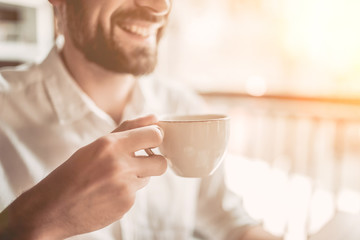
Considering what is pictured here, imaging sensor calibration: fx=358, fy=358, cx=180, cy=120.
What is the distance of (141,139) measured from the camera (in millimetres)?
334

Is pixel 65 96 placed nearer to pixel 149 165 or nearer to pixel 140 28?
pixel 140 28

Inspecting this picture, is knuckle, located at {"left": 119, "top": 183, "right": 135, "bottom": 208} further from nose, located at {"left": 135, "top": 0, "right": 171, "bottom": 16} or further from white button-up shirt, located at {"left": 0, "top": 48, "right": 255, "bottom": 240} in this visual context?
nose, located at {"left": 135, "top": 0, "right": 171, "bottom": 16}

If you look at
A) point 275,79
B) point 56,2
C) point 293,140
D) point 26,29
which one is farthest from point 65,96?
point 275,79

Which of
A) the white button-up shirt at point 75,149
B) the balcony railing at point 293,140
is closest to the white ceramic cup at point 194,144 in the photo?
the white button-up shirt at point 75,149

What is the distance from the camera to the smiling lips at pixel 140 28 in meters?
0.50

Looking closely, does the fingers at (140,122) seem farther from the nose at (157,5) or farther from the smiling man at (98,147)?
the nose at (157,5)

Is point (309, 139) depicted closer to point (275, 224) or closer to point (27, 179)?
point (275, 224)

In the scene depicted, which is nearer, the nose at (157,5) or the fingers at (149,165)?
the fingers at (149,165)

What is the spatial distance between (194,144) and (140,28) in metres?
0.22

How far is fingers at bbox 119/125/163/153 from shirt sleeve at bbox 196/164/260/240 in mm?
379

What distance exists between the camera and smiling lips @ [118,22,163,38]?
0.50 metres

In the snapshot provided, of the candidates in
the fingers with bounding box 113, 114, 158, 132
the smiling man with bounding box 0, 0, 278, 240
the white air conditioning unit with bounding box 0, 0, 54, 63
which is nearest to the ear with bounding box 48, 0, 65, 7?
the smiling man with bounding box 0, 0, 278, 240

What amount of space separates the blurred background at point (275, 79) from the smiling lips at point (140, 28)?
40cm

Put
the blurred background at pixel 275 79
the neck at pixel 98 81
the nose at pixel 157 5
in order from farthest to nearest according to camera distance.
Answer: the blurred background at pixel 275 79
the neck at pixel 98 81
the nose at pixel 157 5
